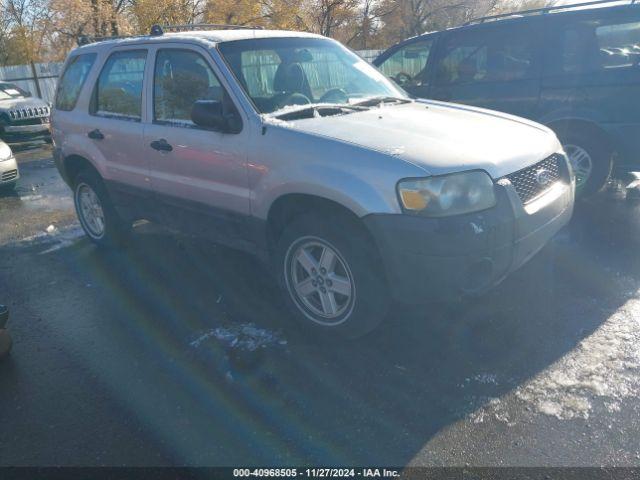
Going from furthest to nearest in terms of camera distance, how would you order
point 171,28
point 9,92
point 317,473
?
point 9,92, point 171,28, point 317,473

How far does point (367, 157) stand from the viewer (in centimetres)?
311

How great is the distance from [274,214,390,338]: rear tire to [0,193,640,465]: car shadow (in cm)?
17

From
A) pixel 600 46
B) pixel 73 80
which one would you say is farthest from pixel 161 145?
pixel 600 46

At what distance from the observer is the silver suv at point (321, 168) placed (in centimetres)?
302

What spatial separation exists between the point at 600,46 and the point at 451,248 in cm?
400

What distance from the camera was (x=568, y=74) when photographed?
5.71 meters

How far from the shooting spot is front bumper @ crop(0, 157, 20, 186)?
8.31 meters

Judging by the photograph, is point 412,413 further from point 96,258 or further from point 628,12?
point 628,12

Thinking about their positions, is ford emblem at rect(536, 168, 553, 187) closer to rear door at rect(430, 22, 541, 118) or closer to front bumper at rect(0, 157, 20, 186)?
rear door at rect(430, 22, 541, 118)

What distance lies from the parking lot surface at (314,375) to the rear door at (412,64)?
2943mm

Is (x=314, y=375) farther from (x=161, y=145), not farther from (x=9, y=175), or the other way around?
(x=9, y=175)

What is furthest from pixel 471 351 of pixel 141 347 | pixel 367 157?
pixel 141 347

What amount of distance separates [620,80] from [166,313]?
491cm

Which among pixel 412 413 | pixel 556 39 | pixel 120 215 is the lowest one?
pixel 412 413
